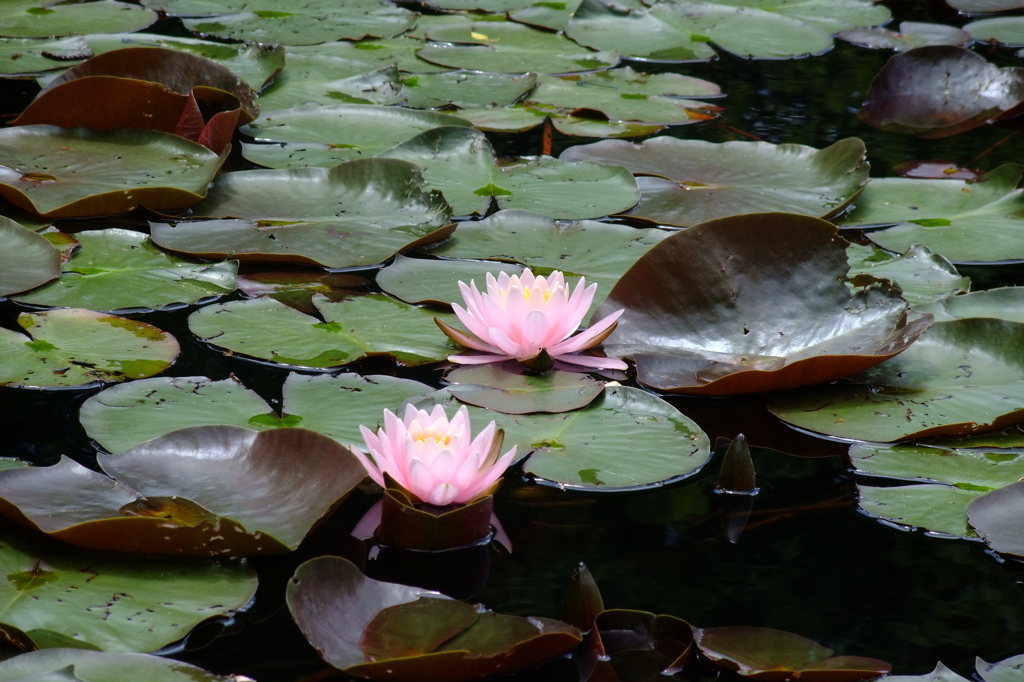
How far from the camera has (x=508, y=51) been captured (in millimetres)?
3672

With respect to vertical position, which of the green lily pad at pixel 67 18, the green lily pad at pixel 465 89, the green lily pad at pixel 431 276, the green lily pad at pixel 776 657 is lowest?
the green lily pad at pixel 776 657

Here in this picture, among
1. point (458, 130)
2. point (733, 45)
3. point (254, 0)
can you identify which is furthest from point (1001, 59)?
point (254, 0)

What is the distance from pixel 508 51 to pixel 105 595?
297 cm

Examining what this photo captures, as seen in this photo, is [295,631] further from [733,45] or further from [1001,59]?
[1001,59]

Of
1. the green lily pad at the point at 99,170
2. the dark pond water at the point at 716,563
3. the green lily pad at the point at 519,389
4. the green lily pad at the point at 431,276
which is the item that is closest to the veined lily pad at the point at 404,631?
the dark pond water at the point at 716,563

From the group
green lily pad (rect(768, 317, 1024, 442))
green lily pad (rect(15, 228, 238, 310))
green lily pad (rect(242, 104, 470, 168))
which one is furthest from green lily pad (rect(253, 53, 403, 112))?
green lily pad (rect(768, 317, 1024, 442))

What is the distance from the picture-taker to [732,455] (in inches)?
54.2

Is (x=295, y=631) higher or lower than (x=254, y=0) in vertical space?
lower

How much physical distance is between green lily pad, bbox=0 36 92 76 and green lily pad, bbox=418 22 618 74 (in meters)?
1.19

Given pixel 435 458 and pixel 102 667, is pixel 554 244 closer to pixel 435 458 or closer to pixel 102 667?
pixel 435 458

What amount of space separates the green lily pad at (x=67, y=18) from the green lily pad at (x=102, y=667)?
→ 3.03m

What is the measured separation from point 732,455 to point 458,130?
1506 mm

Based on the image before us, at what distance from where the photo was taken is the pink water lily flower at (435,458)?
4.02ft

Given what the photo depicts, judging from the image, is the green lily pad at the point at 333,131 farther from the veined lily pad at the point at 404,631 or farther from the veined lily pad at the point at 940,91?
the veined lily pad at the point at 404,631
